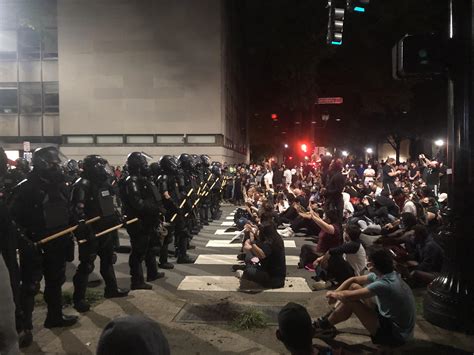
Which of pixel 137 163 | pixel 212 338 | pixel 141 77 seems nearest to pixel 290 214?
pixel 137 163

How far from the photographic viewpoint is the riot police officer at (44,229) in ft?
16.0

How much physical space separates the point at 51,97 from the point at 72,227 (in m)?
24.4

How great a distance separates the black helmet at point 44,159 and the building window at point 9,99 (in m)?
25.1

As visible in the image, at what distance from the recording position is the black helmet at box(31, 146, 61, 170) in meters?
4.98

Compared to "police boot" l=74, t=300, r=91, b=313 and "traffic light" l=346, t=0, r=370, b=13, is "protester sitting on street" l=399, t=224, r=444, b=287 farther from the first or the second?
"police boot" l=74, t=300, r=91, b=313

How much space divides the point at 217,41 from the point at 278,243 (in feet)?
62.3

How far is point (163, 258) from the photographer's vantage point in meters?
8.48

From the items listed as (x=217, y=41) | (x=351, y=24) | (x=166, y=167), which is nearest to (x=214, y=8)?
(x=217, y=41)

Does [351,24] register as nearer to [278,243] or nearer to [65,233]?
[278,243]

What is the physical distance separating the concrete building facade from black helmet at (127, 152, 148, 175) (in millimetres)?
16686

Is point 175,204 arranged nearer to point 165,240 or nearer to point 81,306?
point 165,240

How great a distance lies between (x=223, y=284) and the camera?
7.21m

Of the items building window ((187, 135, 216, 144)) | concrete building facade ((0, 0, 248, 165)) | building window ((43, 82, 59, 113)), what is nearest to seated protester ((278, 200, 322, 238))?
concrete building facade ((0, 0, 248, 165))

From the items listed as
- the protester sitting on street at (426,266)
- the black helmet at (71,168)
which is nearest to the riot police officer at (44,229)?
the protester sitting on street at (426,266)
